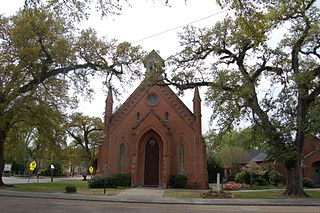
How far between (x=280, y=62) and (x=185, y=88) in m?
7.29

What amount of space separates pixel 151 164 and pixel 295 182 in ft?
44.2

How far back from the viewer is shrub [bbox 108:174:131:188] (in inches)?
1120

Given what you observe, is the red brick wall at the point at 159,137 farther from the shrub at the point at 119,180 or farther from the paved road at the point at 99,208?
the paved road at the point at 99,208

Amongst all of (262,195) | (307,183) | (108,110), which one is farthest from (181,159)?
(307,183)

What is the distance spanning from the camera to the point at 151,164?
30500 millimetres

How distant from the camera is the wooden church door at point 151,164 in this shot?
3016 cm

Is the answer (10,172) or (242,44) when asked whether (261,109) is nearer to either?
(242,44)

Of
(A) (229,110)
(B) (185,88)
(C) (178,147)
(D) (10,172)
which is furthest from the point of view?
(D) (10,172)

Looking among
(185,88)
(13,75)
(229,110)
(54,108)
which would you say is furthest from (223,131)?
(13,75)

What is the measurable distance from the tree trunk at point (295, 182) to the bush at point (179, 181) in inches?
373

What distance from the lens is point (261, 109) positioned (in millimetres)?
23250

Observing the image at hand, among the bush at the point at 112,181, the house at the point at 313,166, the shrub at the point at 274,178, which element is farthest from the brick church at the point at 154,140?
the house at the point at 313,166

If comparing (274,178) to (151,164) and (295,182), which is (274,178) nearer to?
(295,182)

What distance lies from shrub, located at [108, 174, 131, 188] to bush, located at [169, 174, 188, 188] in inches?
157
